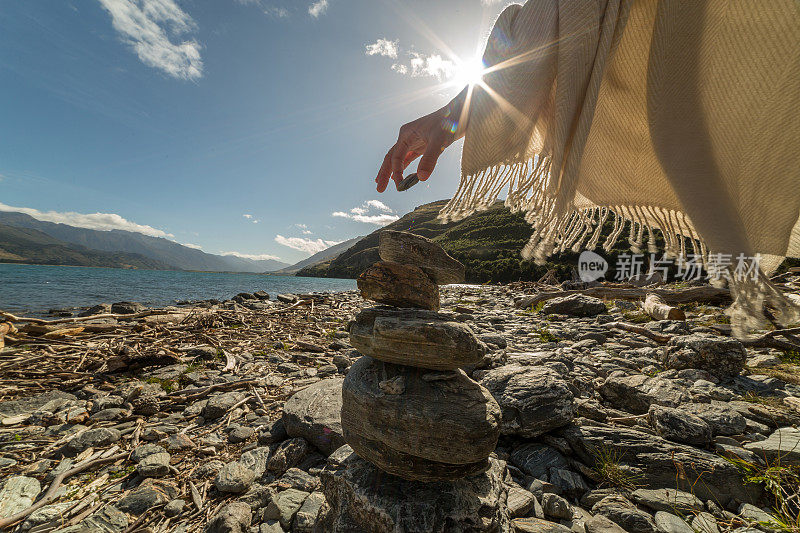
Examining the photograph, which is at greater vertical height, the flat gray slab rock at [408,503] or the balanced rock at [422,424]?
the balanced rock at [422,424]

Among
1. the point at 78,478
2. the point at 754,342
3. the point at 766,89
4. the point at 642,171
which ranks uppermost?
the point at 766,89

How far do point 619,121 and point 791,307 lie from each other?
1366mm

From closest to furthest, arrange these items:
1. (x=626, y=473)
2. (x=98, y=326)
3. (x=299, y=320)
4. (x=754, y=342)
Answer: (x=626, y=473) → (x=754, y=342) → (x=98, y=326) → (x=299, y=320)

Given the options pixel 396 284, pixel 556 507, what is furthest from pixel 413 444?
pixel 556 507

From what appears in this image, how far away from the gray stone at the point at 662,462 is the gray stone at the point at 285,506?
2.74 m

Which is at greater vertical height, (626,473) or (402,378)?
(402,378)

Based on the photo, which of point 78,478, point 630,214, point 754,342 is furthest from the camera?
point 754,342

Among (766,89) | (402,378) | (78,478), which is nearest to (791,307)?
(766,89)

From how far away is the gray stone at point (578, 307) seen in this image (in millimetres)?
11133

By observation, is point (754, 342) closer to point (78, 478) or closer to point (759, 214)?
point (759, 214)

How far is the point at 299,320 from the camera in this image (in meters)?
11.9

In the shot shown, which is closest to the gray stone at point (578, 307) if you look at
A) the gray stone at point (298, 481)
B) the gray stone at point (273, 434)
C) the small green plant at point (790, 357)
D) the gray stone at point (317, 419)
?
the small green plant at point (790, 357)

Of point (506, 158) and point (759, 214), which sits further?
point (506, 158)

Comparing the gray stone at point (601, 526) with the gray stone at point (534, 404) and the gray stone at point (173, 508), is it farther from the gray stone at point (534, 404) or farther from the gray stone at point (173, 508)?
the gray stone at point (173, 508)
